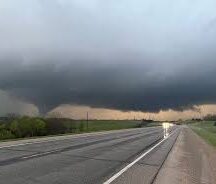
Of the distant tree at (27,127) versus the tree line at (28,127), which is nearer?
the tree line at (28,127)

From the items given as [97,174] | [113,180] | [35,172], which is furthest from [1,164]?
[113,180]

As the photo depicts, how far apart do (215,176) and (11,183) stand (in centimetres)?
828

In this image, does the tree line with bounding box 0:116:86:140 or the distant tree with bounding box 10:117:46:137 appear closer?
the tree line with bounding box 0:116:86:140

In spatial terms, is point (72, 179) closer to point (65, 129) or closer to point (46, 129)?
point (46, 129)

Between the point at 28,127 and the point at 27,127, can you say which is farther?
the point at 28,127

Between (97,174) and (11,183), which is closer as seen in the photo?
(11,183)

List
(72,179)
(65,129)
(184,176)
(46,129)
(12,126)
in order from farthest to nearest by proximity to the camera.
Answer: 1. (65,129)
2. (46,129)
3. (12,126)
4. (184,176)
5. (72,179)

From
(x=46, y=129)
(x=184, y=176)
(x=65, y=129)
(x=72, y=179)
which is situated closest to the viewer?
(x=72, y=179)

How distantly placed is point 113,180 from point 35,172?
8.30 feet

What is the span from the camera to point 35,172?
1529cm

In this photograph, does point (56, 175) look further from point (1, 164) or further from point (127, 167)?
point (127, 167)

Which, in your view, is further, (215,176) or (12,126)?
(12,126)

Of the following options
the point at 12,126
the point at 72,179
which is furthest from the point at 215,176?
the point at 12,126

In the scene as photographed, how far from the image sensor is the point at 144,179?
50.6 feet
